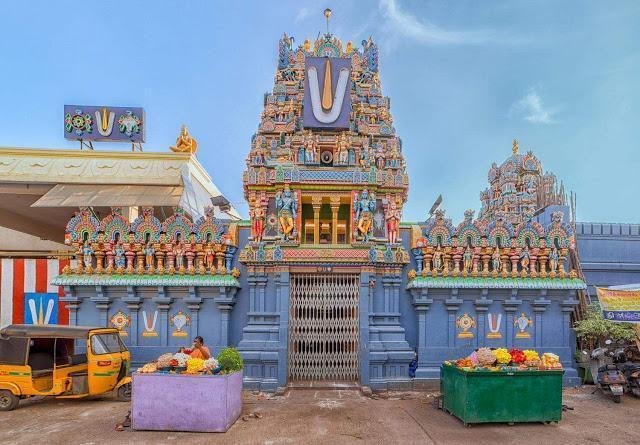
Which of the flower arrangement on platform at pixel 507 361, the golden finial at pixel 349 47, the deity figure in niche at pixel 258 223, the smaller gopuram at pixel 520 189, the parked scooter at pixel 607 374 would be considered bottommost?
the parked scooter at pixel 607 374

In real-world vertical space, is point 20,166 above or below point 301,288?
above

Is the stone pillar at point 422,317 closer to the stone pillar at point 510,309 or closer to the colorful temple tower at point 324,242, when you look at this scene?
the colorful temple tower at point 324,242

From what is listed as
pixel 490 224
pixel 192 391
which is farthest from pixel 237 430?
pixel 490 224

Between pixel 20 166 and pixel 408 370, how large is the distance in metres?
16.2

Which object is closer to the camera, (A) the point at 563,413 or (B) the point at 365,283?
(A) the point at 563,413

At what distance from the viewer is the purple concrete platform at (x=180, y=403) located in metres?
9.82

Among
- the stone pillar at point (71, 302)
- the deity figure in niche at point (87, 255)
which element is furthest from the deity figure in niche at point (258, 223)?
the stone pillar at point (71, 302)

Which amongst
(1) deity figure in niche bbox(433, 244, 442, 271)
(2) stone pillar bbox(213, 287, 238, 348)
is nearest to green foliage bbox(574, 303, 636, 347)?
(1) deity figure in niche bbox(433, 244, 442, 271)

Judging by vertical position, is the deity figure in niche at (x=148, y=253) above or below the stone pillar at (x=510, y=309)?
above

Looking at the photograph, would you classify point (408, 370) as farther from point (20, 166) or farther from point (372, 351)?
point (20, 166)

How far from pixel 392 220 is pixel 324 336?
14.3ft

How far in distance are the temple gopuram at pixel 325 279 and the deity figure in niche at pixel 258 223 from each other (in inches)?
1.3

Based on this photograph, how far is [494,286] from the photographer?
47.4 feet

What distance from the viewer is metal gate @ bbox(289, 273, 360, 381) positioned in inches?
555
